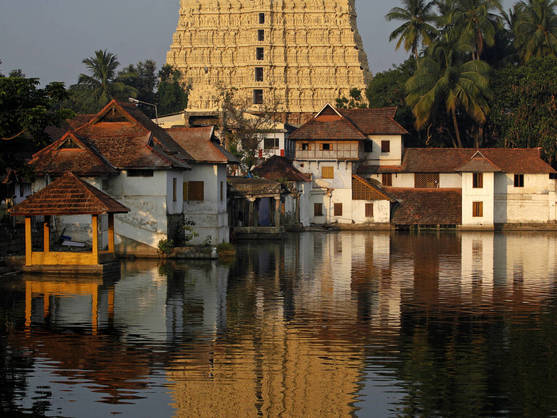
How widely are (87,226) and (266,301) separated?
43.3 ft

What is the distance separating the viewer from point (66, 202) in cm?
2902

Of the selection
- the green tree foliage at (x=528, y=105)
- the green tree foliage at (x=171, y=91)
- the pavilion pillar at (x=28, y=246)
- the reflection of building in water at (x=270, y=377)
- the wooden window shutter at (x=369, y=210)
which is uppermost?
the green tree foliage at (x=171, y=91)

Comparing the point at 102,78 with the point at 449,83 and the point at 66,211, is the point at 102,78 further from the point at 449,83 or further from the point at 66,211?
the point at 66,211

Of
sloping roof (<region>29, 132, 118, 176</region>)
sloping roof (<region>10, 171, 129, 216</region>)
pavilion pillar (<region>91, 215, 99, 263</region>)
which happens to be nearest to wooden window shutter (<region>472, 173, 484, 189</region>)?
sloping roof (<region>29, 132, 118, 176</region>)

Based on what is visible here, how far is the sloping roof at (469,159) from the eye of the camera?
65.7m

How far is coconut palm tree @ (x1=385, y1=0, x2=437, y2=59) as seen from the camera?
260 feet

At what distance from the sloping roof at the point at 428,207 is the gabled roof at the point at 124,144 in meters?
28.4

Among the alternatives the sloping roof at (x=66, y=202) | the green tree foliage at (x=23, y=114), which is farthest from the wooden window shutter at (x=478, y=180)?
the sloping roof at (x=66, y=202)

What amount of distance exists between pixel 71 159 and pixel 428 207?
35.3 m

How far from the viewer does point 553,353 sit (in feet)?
56.5

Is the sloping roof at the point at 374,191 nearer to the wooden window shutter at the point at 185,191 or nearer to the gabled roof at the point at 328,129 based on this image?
the gabled roof at the point at 328,129

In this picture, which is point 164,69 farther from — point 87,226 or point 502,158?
point 87,226

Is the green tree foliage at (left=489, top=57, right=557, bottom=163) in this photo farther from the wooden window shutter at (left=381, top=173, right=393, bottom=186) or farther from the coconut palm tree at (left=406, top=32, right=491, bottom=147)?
the wooden window shutter at (left=381, top=173, right=393, bottom=186)

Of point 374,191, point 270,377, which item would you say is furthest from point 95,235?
point 374,191
